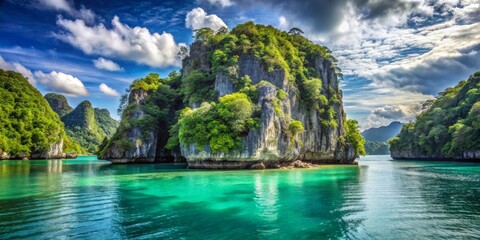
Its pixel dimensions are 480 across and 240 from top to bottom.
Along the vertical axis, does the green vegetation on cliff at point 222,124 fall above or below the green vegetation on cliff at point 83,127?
below

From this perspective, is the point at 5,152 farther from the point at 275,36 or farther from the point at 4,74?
the point at 275,36

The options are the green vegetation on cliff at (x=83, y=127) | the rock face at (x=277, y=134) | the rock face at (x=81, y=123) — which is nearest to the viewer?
the rock face at (x=277, y=134)

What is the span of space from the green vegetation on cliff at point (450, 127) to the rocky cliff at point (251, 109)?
16387mm

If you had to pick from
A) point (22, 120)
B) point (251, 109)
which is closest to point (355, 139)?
point (251, 109)

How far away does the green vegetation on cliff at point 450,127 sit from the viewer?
45438 millimetres

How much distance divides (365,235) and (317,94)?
38636 millimetres

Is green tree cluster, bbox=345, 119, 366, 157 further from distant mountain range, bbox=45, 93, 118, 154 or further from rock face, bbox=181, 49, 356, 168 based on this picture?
distant mountain range, bbox=45, 93, 118, 154

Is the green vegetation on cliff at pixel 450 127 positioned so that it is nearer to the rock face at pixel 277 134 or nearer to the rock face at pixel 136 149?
the rock face at pixel 277 134

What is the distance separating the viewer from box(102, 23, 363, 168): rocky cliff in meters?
32.5

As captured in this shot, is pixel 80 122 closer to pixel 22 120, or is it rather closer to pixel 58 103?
pixel 58 103

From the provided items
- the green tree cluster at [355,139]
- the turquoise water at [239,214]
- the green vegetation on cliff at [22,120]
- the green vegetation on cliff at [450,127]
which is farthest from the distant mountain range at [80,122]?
the turquoise water at [239,214]

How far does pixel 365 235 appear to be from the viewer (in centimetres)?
799

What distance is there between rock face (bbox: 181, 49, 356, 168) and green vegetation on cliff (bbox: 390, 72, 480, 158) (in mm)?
17373

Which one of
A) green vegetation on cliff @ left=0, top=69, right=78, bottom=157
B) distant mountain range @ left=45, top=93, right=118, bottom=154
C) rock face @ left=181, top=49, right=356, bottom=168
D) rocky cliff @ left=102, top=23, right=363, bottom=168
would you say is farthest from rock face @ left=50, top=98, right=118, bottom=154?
rock face @ left=181, top=49, right=356, bottom=168
